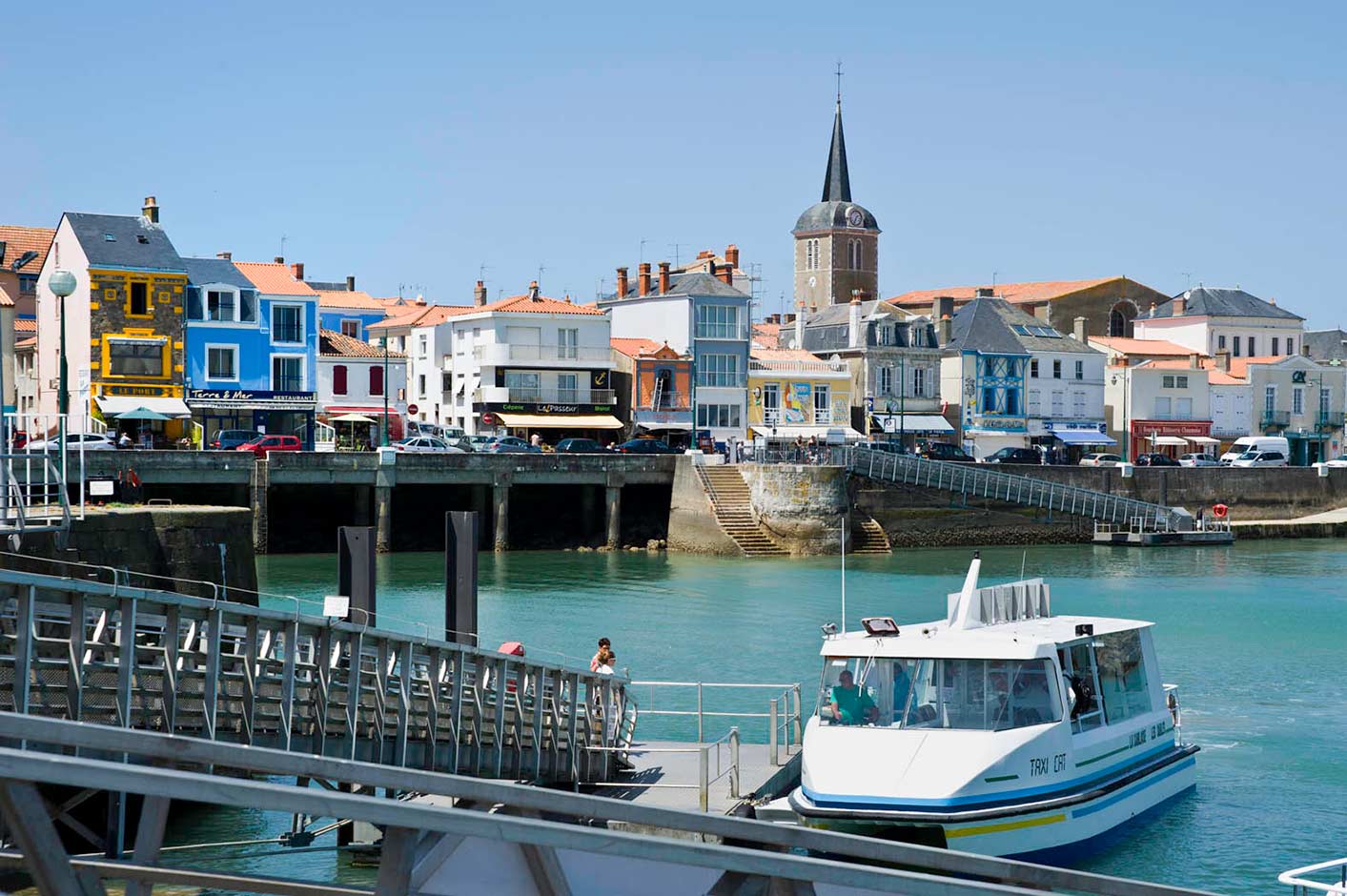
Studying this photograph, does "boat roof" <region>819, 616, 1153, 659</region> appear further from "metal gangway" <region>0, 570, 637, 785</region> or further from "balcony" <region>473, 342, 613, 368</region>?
"balcony" <region>473, 342, 613, 368</region>

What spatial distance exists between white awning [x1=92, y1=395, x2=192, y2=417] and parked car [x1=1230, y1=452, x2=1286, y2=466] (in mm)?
52836

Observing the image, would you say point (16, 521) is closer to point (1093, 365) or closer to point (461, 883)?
point (461, 883)

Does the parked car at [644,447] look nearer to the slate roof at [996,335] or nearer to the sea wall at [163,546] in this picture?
the slate roof at [996,335]

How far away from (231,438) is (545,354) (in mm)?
20588

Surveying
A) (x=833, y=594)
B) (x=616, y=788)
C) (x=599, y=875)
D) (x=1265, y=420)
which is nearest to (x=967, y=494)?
(x=833, y=594)

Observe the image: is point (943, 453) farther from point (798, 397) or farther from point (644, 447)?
point (644, 447)

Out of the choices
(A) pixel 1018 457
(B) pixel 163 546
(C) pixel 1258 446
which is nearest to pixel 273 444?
(A) pixel 1018 457

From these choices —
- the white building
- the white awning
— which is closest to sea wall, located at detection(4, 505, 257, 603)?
the white awning

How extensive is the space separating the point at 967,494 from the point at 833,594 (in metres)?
23.8

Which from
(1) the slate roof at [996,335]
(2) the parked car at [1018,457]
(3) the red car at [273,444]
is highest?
(1) the slate roof at [996,335]

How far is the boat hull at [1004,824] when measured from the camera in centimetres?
1728

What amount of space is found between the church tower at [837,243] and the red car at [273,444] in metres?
81.2

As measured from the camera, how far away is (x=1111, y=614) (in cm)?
4372

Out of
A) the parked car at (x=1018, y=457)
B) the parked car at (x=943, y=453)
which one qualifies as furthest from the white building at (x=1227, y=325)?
the parked car at (x=943, y=453)
